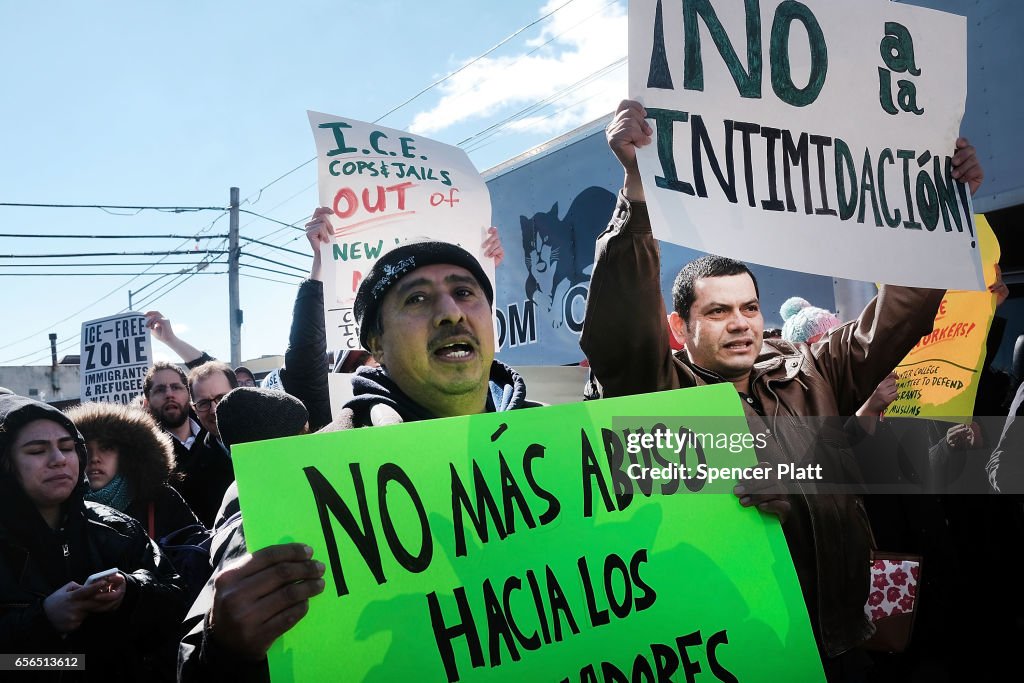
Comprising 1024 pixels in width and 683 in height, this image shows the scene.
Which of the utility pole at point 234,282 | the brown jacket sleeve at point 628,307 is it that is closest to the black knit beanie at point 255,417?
the brown jacket sleeve at point 628,307

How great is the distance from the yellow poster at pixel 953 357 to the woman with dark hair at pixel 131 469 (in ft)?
10.1

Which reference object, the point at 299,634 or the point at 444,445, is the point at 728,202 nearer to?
the point at 444,445

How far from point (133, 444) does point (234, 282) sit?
17.5 metres

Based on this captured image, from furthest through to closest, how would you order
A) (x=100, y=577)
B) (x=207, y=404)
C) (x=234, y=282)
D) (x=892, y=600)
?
(x=234, y=282) < (x=207, y=404) < (x=892, y=600) < (x=100, y=577)

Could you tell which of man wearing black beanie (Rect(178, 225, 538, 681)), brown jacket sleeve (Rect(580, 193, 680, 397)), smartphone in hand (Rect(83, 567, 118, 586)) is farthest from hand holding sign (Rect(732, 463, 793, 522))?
smartphone in hand (Rect(83, 567, 118, 586))

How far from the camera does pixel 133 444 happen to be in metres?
2.97

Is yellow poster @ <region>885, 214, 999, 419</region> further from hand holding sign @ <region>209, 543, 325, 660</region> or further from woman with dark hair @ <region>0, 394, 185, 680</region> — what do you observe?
woman with dark hair @ <region>0, 394, 185, 680</region>

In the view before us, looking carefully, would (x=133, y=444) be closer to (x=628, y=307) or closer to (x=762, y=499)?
(x=628, y=307)

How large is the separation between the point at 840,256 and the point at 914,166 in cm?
47

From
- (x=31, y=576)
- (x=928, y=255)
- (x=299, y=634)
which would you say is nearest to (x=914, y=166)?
(x=928, y=255)

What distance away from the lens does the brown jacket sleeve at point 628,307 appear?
1.85 meters

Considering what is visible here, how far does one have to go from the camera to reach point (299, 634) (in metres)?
1.21

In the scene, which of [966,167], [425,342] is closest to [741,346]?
[966,167]

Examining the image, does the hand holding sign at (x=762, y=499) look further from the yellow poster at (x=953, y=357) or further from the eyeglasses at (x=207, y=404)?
the eyeglasses at (x=207, y=404)
